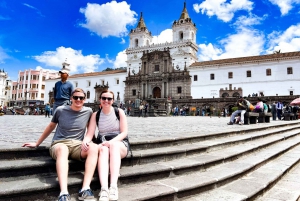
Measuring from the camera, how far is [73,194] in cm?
259

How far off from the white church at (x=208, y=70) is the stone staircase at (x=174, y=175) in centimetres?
3331

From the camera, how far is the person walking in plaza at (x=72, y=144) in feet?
8.15

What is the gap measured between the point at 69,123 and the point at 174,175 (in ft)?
5.61

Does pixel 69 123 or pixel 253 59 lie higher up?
pixel 253 59

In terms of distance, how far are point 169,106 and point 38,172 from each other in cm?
3353

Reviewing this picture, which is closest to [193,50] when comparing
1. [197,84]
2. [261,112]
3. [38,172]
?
[197,84]

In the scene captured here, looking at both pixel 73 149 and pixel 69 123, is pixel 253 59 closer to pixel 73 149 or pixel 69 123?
pixel 69 123

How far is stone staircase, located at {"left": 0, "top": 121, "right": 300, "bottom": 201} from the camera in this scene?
2582mm

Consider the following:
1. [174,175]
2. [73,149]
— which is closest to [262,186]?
[174,175]

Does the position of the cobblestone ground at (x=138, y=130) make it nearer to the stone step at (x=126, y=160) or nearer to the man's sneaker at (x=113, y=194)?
the stone step at (x=126, y=160)

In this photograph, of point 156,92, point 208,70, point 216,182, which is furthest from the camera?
point 156,92

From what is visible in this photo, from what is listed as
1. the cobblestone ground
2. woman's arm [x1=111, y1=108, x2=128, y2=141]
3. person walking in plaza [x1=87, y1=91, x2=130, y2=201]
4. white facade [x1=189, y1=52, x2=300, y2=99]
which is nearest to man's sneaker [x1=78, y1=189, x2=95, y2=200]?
person walking in plaza [x1=87, y1=91, x2=130, y2=201]

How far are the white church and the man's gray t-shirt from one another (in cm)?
3554

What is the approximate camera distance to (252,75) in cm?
3538
